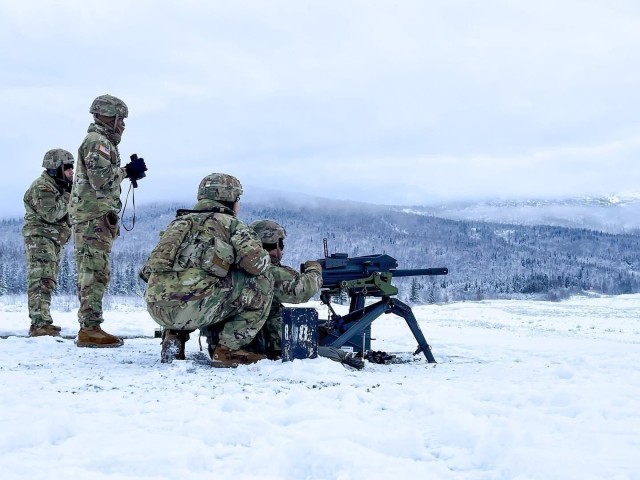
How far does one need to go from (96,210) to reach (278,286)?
2473mm

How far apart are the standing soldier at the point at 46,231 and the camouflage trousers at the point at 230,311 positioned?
2997mm

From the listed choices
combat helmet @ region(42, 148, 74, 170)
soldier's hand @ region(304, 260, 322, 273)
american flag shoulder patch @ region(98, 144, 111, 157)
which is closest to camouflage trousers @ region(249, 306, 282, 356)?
soldier's hand @ region(304, 260, 322, 273)

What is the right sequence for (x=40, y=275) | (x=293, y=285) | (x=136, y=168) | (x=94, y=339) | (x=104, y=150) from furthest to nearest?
(x=40, y=275) → (x=136, y=168) → (x=104, y=150) → (x=94, y=339) → (x=293, y=285)

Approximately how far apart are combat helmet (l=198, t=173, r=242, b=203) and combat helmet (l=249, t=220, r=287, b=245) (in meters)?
0.61

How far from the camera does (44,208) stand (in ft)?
27.2

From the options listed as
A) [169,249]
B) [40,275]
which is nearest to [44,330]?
[40,275]

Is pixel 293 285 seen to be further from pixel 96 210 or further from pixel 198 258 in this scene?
pixel 96 210

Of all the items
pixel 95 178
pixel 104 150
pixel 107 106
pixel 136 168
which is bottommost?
pixel 95 178

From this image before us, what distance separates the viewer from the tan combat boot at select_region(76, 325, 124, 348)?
7035 millimetres

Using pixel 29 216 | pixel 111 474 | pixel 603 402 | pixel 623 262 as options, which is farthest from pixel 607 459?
pixel 623 262

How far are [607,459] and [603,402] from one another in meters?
1.52

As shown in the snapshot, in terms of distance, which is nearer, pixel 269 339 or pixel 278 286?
pixel 278 286

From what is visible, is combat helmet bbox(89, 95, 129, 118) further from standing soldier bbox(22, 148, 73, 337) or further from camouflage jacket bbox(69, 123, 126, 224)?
standing soldier bbox(22, 148, 73, 337)

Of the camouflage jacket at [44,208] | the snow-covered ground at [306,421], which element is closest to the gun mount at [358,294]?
the snow-covered ground at [306,421]
